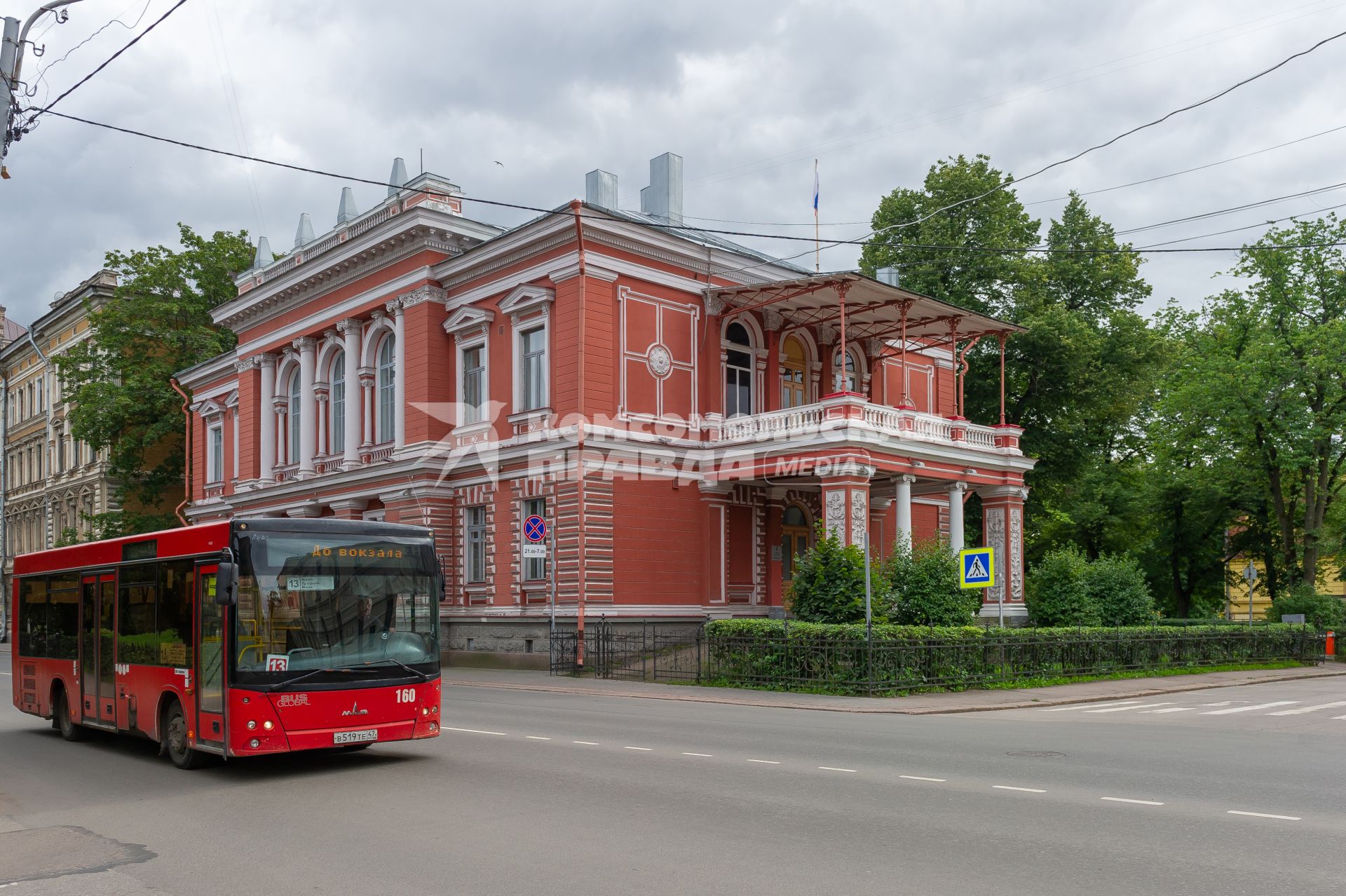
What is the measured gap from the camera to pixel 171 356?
5278 centimetres

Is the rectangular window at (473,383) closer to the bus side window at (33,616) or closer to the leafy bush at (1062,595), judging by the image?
the leafy bush at (1062,595)

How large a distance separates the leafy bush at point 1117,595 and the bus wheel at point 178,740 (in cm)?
2421

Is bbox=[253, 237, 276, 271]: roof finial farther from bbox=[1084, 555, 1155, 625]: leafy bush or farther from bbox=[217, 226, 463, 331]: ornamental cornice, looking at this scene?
bbox=[1084, 555, 1155, 625]: leafy bush

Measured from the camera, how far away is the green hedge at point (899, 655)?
21.8 m

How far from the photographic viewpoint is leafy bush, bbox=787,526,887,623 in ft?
79.1

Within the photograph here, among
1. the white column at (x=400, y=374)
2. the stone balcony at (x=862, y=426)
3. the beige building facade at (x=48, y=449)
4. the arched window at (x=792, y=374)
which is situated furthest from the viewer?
the beige building facade at (x=48, y=449)

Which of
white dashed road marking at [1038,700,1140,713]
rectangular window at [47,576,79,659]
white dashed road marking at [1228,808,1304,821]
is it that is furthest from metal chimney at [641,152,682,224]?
white dashed road marking at [1228,808,1304,821]

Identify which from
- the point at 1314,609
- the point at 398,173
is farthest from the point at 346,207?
the point at 1314,609

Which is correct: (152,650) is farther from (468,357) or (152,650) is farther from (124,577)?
(468,357)

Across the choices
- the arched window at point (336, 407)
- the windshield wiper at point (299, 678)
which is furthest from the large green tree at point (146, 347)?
the windshield wiper at point (299, 678)

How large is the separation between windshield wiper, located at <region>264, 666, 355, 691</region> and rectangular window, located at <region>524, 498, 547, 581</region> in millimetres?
19286

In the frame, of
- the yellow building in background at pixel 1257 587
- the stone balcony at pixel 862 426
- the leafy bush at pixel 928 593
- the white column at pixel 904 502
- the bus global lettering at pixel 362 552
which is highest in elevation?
the stone balcony at pixel 862 426

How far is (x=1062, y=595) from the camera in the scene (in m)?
30.8

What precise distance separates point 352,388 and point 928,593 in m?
21.2
